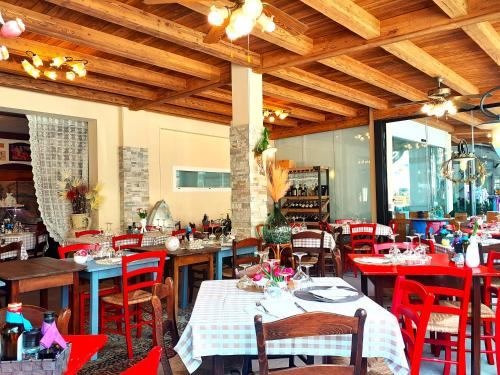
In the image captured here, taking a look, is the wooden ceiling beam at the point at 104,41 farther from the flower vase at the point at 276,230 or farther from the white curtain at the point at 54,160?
the white curtain at the point at 54,160

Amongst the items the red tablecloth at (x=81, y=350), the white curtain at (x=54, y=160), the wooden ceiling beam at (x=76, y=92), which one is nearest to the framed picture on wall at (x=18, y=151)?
the white curtain at (x=54, y=160)

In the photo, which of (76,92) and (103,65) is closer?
(103,65)

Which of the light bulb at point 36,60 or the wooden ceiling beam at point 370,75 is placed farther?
the wooden ceiling beam at point 370,75

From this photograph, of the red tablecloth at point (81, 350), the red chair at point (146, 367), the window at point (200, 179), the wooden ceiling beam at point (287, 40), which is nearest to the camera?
the red chair at point (146, 367)

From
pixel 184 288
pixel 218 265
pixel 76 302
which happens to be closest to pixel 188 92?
pixel 218 265

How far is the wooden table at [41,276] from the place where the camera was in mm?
3525

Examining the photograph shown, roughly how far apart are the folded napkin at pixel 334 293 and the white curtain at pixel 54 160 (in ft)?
22.8

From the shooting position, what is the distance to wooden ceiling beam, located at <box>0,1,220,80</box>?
482 cm

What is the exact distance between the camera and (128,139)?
912 centimetres

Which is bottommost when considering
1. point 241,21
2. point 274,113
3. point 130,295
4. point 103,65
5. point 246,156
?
point 130,295

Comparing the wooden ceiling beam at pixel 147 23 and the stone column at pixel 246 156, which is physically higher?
the wooden ceiling beam at pixel 147 23

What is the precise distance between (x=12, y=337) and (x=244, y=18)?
242 centimetres

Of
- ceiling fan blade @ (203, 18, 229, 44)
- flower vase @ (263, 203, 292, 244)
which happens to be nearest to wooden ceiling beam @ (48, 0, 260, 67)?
ceiling fan blade @ (203, 18, 229, 44)

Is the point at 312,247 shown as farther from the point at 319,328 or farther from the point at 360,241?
the point at 319,328
